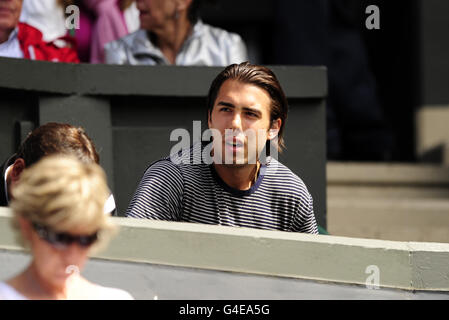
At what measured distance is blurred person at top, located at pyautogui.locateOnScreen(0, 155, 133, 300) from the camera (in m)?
2.20

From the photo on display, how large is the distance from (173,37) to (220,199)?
187cm

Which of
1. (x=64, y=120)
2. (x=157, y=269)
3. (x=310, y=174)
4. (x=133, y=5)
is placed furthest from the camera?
(x=133, y=5)

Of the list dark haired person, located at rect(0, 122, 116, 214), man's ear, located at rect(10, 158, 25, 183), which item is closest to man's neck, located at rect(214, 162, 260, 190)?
dark haired person, located at rect(0, 122, 116, 214)

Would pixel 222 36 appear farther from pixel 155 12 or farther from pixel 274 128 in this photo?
pixel 274 128

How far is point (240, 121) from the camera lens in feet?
12.7

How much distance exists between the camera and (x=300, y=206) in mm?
4000

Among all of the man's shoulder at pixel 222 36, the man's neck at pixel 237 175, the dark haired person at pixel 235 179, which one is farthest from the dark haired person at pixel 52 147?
the man's shoulder at pixel 222 36

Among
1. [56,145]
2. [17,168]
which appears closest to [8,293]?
[56,145]

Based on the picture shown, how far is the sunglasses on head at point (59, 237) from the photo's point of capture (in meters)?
2.24

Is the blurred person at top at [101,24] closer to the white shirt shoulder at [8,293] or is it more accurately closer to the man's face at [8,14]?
the man's face at [8,14]

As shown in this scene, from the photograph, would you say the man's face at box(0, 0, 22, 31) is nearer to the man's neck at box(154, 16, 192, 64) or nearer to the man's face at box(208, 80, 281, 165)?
the man's neck at box(154, 16, 192, 64)

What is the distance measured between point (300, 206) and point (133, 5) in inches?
109

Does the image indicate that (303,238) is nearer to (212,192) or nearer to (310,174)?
(212,192)

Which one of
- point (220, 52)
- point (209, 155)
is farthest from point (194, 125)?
point (209, 155)
